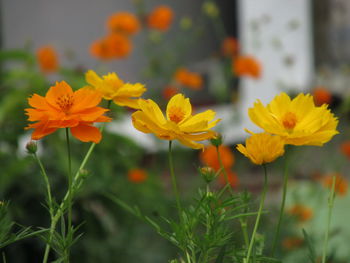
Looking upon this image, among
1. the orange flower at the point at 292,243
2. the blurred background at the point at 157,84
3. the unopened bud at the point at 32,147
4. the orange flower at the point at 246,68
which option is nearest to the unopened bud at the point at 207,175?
the blurred background at the point at 157,84

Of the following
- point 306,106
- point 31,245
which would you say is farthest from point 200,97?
point 306,106

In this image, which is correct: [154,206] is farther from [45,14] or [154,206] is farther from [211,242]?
[45,14]

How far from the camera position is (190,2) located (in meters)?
4.23

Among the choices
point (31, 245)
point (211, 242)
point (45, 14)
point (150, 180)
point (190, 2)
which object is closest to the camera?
point (211, 242)

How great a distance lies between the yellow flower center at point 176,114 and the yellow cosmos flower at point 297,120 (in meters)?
0.05

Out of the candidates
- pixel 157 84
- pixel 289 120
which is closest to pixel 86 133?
pixel 289 120

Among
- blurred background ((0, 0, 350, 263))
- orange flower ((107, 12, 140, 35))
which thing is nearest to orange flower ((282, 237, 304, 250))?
blurred background ((0, 0, 350, 263))

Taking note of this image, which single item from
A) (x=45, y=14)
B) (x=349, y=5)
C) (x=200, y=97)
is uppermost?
(x=45, y=14)

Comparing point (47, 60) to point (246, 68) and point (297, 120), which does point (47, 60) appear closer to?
point (246, 68)

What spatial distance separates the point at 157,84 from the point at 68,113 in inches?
95.9

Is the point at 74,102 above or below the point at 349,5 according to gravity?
above

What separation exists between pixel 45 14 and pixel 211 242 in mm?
3373

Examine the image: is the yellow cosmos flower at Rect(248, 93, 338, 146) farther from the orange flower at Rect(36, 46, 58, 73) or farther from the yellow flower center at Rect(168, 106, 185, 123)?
the orange flower at Rect(36, 46, 58, 73)

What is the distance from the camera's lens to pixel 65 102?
419mm
